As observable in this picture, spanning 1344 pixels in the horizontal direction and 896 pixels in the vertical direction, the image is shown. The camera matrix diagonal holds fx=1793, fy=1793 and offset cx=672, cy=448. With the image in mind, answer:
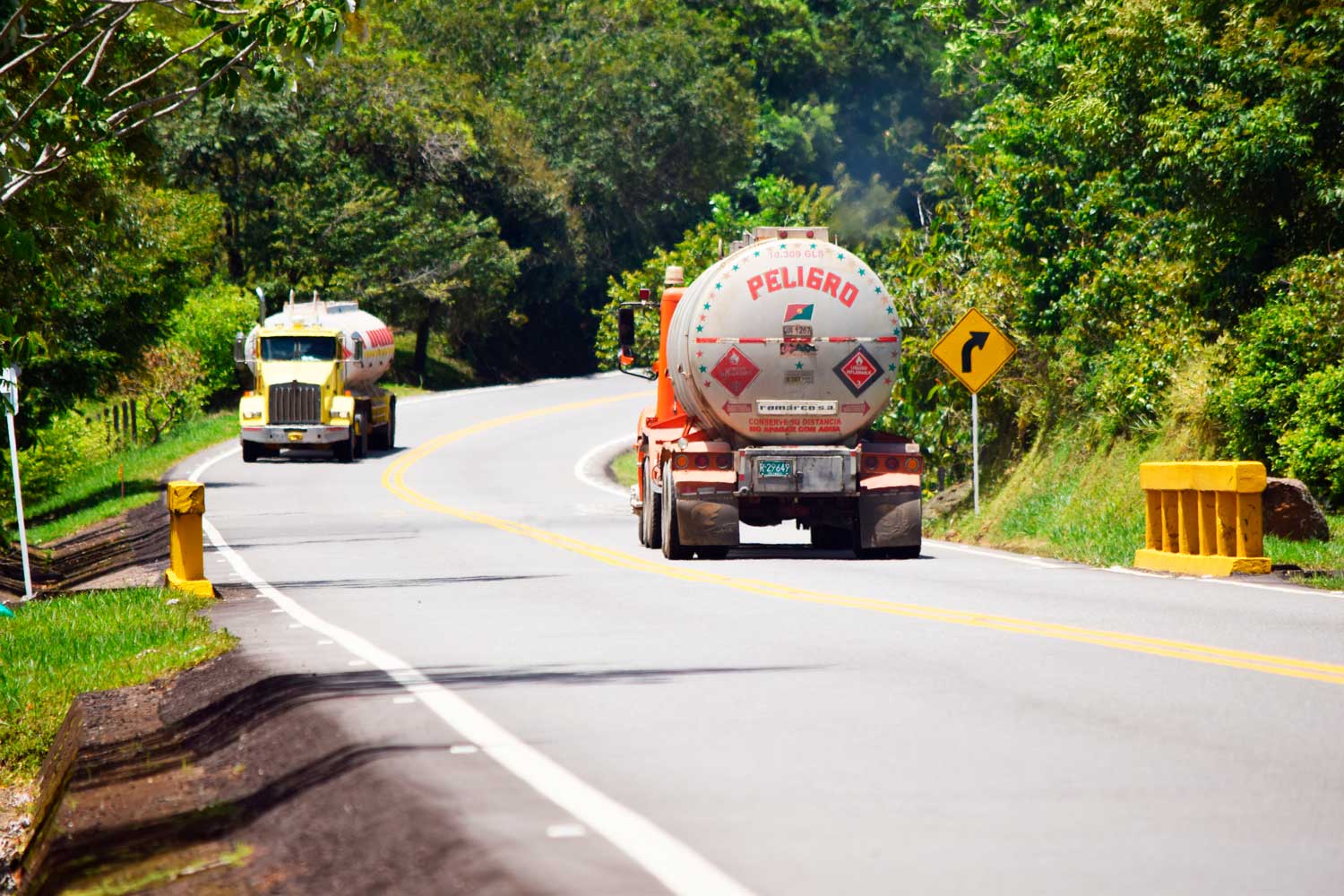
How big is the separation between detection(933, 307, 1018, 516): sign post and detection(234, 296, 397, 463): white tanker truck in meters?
20.8

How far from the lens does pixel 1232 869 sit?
5.48 meters

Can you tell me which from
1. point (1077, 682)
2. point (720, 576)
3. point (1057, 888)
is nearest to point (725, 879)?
point (1057, 888)

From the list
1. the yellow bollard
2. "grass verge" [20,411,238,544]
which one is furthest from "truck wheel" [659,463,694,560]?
"grass verge" [20,411,238,544]

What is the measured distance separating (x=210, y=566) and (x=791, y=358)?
7.02 m

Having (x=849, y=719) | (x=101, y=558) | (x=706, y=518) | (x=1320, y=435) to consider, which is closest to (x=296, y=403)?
(x=101, y=558)

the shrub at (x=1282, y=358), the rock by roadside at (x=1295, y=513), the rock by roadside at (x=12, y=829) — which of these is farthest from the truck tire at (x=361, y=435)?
the rock by roadside at (x=12, y=829)

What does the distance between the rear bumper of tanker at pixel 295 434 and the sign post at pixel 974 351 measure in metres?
20.7

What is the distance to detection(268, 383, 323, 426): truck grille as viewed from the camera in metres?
41.1

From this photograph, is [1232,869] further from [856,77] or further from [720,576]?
[856,77]

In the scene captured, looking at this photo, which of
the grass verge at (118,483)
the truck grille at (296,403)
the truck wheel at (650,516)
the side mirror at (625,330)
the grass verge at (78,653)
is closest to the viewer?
the grass verge at (78,653)

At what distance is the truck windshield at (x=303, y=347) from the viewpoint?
137 ft

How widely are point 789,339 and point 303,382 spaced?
24.2 m

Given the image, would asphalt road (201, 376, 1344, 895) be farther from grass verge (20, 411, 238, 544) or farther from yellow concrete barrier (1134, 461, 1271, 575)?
grass verge (20, 411, 238, 544)

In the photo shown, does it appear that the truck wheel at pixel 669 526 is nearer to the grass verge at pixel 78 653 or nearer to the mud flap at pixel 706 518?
the mud flap at pixel 706 518
